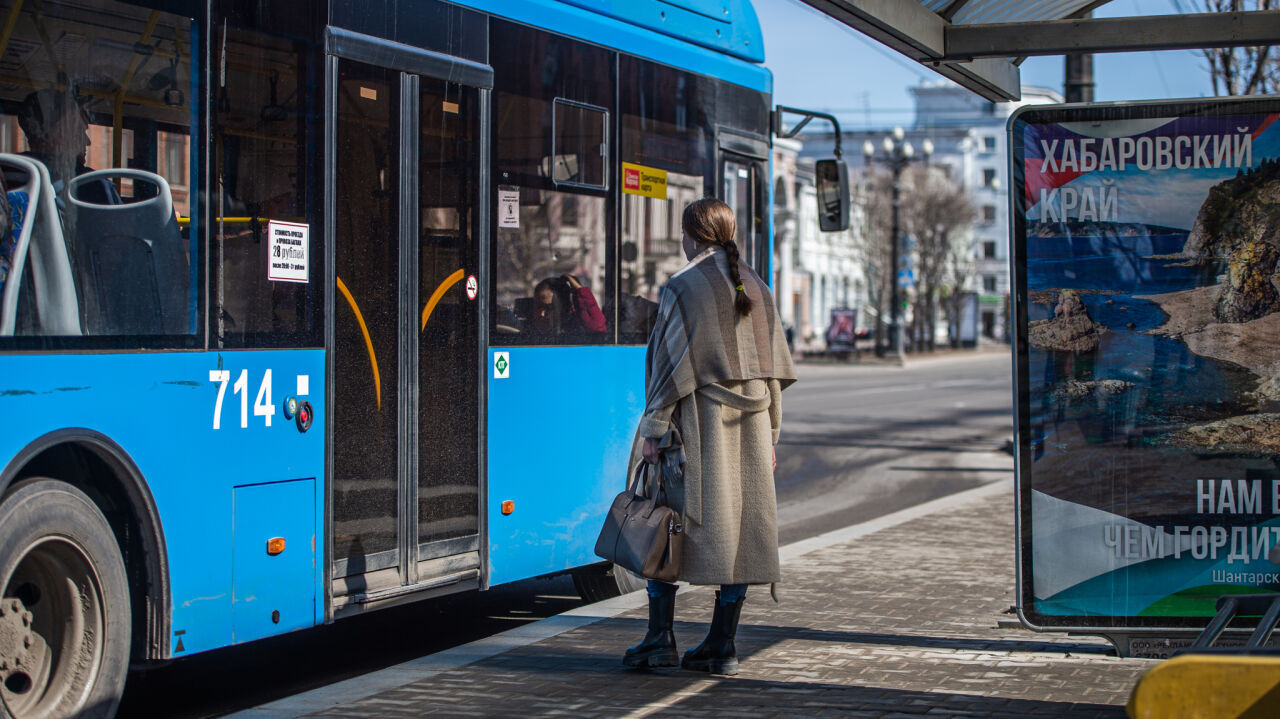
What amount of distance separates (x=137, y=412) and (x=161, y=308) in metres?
0.40

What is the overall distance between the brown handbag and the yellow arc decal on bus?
2470 mm

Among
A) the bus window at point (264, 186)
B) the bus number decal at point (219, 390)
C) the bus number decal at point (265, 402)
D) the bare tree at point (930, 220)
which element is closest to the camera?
the bus number decal at point (219, 390)

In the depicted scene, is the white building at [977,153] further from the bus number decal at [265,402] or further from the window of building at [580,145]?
the bus number decal at [265,402]

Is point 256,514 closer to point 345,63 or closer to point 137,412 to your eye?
point 137,412

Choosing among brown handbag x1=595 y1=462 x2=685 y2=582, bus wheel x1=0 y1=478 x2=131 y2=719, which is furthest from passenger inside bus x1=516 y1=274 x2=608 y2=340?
bus wheel x1=0 y1=478 x2=131 y2=719

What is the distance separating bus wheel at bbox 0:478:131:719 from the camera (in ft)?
15.5

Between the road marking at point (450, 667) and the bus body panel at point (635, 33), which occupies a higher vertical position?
the bus body panel at point (635, 33)

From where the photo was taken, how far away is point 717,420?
5.86 metres

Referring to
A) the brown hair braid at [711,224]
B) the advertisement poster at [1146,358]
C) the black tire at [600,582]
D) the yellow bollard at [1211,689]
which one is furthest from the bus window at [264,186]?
the yellow bollard at [1211,689]

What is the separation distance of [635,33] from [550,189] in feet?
3.80

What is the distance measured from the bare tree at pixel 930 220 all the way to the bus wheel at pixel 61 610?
66520 millimetres

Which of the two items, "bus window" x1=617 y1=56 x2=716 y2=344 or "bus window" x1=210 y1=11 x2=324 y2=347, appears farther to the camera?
"bus window" x1=617 y1=56 x2=716 y2=344

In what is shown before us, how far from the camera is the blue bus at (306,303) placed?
4863 millimetres

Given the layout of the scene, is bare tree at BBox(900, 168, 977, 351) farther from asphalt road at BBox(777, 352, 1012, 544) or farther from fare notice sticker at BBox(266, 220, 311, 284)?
fare notice sticker at BBox(266, 220, 311, 284)
